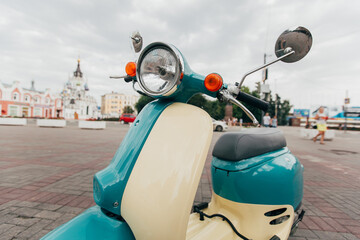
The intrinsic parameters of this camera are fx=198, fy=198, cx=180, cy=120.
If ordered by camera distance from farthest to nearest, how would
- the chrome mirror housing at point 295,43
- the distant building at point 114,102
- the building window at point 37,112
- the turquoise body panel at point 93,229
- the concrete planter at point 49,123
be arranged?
the distant building at point 114,102
the building window at point 37,112
the concrete planter at point 49,123
the chrome mirror housing at point 295,43
the turquoise body panel at point 93,229

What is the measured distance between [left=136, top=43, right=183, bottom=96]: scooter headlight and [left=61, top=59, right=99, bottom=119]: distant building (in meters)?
65.8

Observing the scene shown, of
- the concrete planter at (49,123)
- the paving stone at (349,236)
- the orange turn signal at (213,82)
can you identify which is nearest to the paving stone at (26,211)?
the orange turn signal at (213,82)

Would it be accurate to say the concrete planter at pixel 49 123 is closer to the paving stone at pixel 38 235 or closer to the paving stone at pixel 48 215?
the paving stone at pixel 48 215

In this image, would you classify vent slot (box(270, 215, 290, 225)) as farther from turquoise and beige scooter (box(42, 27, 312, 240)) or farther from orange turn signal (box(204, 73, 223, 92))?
orange turn signal (box(204, 73, 223, 92))

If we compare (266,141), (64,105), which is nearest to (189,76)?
(266,141)

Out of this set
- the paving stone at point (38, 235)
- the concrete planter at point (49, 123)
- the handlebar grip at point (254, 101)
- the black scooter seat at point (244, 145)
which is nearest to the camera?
the handlebar grip at point (254, 101)

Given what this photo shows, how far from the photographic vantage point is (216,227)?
1329mm

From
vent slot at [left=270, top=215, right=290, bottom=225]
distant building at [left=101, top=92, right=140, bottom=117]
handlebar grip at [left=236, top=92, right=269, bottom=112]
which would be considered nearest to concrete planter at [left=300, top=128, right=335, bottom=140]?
vent slot at [left=270, top=215, right=290, bottom=225]

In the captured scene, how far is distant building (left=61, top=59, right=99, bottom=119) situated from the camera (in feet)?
201

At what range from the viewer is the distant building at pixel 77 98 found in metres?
61.4

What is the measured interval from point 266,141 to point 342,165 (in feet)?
15.6

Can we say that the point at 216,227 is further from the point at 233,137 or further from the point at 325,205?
the point at 325,205

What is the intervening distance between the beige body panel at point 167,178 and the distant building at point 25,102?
55.1 metres

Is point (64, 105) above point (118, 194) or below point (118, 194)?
above
